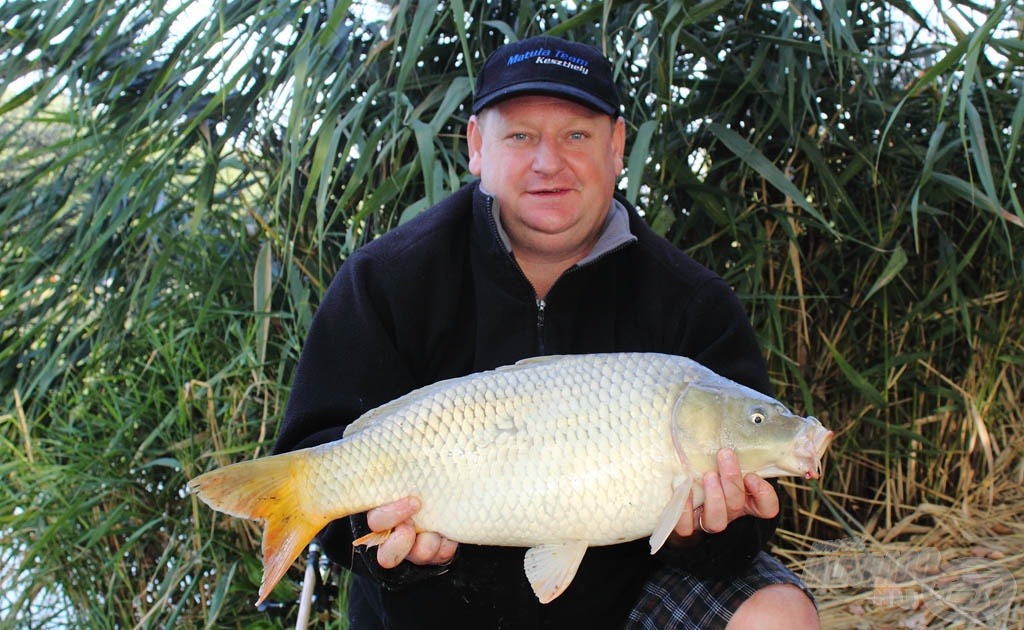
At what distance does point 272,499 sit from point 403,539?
16cm

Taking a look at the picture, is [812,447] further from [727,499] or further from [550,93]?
[550,93]

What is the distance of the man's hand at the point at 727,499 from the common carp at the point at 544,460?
0.04 ft

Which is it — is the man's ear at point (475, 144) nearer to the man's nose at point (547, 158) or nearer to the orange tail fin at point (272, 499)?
the man's nose at point (547, 158)

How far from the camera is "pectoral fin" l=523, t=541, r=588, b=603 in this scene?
130 cm

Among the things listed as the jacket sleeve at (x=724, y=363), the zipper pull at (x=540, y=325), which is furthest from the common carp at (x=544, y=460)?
the zipper pull at (x=540, y=325)

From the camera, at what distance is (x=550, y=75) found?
1.65 m

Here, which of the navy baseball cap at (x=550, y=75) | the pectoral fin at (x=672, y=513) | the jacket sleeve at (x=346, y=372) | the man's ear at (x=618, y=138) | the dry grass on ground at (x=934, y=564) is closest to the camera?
the pectoral fin at (x=672, y=513)

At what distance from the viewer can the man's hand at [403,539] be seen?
133cm

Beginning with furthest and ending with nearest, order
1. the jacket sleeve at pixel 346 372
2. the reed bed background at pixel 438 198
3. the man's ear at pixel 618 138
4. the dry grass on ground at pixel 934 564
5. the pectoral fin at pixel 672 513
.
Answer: the reed bed background at pixel 438 198
the dry grass on ground at pixel 934 564
the man's ear at pixel 618 138
the jacket sleeve at pixel 346 372
the pectoral fin at pixel 672 513

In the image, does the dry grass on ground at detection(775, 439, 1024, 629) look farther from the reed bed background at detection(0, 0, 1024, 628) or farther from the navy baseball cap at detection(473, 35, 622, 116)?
the navy baseball cap at detection(473, 35, 622, 116)

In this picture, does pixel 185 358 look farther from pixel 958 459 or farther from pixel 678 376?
pixel 958 459

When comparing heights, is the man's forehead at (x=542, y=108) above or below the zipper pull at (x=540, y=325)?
above

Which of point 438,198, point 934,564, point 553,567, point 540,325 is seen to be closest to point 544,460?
A: point 553,567

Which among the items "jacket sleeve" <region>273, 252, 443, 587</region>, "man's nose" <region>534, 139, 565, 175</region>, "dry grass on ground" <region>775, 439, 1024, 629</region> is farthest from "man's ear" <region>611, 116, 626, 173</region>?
"dry grass on ground" <region>775, 439, 1024, 629</region>
